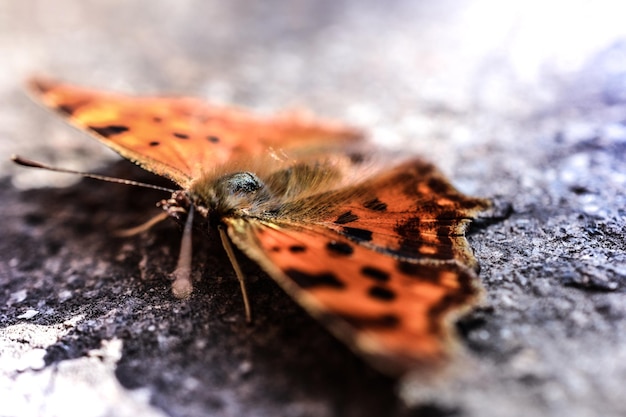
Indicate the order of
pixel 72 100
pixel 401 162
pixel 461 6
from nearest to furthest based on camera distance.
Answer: pixel 401 162 < pixel 72 100 < pixel 461 6

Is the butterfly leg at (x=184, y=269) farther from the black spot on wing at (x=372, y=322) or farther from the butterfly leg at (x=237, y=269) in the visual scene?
the black spot on wing at (x=372, y=322)

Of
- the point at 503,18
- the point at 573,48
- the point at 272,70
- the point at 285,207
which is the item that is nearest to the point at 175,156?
the point at 285,207

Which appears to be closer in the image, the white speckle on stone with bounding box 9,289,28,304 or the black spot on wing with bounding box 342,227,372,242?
the black spot on wing with bounding box 342,227,372,242

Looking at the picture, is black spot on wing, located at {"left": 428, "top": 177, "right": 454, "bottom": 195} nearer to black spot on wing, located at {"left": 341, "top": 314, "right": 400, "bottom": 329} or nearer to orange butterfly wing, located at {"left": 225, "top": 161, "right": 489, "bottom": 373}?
orange butterfly wing, located at {"left": 225, "top": 161, "right": 489, "bottom": 373}

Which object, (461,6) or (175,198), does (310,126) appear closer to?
(175,198)

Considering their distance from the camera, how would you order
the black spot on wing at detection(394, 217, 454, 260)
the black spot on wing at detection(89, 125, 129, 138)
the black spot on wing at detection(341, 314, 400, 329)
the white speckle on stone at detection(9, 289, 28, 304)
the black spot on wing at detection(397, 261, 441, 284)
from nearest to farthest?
the black spot on wing at detection(341, 314, 400, 329) → the black spot on wing at detection(397, 261, 441, 284) → the black spot on wing at detection(394, 217, 454, 260) → the white speckle on stone at detection(9, 289, 28, 304) → the black spot on wing at detection(89, 125, 129, 138)

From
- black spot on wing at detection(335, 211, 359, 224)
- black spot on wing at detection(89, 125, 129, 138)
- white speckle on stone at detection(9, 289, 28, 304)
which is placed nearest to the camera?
black spot on wing at detection(335, 211, 359, 224)

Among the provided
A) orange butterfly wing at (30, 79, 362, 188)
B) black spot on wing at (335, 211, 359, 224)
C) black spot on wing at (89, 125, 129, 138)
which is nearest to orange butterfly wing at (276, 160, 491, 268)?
black spot on wing at (335, 211, 359, 224)
